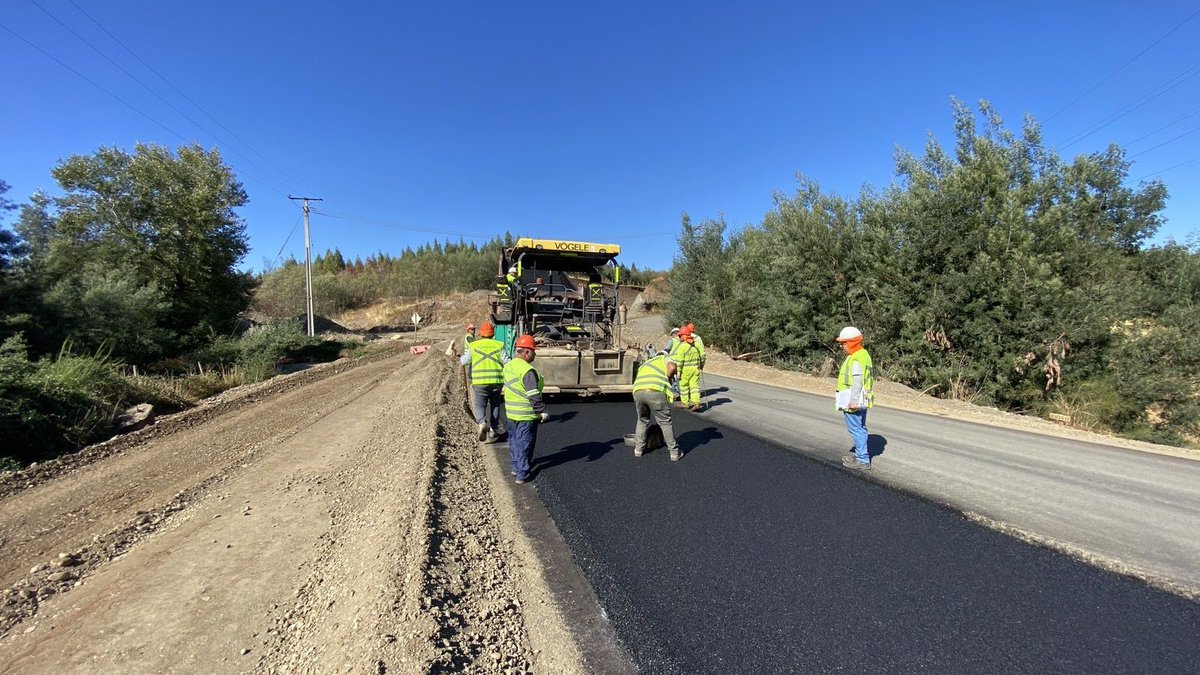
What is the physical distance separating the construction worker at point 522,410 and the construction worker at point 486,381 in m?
1.68

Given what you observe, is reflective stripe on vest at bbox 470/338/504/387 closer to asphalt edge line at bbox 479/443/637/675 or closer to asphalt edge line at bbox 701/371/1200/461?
asphalt edge line at bbox 479/443/637/675

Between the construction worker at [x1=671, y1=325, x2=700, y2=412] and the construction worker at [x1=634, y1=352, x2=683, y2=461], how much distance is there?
2051 millimetres

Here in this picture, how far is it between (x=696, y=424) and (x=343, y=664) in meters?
6.99

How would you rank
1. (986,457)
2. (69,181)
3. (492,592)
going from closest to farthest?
(492,592), (986,457), (69,181)

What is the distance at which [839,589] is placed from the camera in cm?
352

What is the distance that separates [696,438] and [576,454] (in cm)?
193

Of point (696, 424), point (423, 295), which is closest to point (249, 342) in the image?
point (696, 424)

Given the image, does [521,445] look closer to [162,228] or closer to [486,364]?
[486,364]

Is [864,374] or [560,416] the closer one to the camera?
[864,374]

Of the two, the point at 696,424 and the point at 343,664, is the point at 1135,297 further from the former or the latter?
the point at 343,664

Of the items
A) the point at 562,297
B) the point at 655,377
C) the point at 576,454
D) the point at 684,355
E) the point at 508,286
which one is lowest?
the point at 576,454

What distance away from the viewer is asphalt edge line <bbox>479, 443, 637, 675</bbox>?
288 cm

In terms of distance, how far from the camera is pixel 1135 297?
37.8 feet

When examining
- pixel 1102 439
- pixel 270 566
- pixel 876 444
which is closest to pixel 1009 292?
pixel 1102 439
